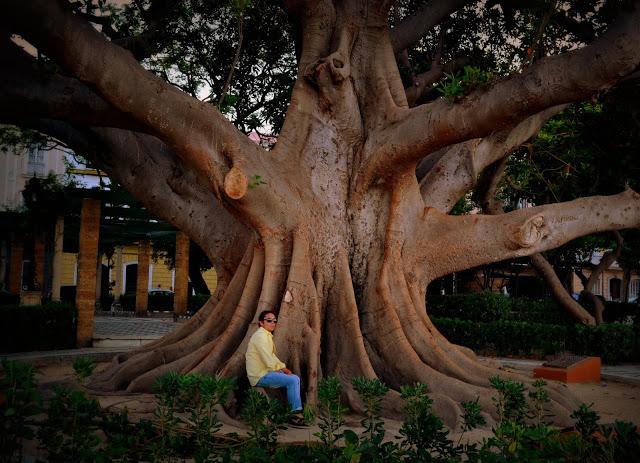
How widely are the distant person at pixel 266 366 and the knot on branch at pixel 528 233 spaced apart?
136 inches

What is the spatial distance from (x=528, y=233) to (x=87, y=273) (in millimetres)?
9002

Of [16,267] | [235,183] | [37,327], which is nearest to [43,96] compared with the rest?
[235,183]

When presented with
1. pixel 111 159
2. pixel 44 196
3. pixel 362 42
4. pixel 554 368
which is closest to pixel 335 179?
pixel 362 42

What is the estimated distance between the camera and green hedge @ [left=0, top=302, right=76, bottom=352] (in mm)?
11570

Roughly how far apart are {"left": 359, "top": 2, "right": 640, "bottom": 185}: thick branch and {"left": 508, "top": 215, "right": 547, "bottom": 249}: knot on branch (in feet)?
5.46

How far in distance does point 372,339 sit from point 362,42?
170 inches

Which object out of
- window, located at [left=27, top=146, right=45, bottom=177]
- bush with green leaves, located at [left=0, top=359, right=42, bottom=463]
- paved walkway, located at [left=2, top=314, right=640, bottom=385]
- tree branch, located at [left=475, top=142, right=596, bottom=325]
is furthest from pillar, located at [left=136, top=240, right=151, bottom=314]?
bush with green leaves, located at [left=0, top=359, right=42, bottom=463]

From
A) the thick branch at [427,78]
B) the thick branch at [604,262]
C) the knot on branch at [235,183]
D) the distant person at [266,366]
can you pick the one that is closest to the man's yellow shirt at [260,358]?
the distant person at [266,366]

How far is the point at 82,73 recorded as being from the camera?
6195mm

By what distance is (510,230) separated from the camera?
7988 millimetres

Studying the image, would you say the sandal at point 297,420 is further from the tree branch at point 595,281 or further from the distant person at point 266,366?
the tree branch at point 595,281

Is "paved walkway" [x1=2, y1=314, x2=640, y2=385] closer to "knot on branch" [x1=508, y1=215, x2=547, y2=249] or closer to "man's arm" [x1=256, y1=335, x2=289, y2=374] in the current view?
"knot on branch" [x1=508, y1=215, x2=547, y2=249]

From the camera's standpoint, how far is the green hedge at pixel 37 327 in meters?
11.6

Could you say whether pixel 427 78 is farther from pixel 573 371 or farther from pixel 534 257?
pixel 573 371
